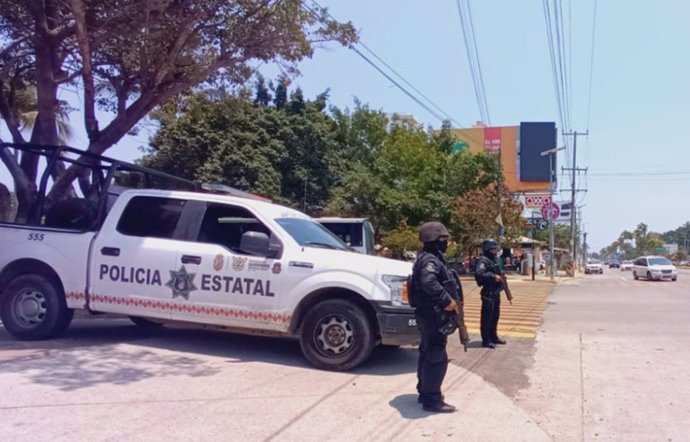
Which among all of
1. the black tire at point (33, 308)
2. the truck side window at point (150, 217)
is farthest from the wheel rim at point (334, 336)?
the black tire at point (33, 308)

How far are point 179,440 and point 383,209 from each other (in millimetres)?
31593

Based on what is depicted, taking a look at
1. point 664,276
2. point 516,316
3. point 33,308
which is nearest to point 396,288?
point 33,308

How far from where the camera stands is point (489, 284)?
9391 mm

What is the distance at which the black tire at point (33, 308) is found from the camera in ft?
27.4

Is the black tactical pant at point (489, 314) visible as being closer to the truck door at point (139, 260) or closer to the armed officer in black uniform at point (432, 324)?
the armed officer in black uniform at point (432, 324)

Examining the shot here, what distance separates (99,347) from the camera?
319 inches

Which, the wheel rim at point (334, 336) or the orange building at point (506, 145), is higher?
the orange building at point (506, 145)

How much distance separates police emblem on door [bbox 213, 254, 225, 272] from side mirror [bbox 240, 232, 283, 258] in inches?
13.3

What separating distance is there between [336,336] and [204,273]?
181 cm

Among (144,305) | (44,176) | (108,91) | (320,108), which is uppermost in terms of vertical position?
(320,108)

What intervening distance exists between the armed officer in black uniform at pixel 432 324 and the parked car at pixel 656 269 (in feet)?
115

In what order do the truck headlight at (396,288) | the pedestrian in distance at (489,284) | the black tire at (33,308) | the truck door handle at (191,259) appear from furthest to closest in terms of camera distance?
the pedestrian in distance at (489,284)
the black tire at (33,308)
the truck door handle at (191,259)
the truck headlight at (396,288)

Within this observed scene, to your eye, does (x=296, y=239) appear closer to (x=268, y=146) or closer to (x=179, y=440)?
(x=179, y=440)

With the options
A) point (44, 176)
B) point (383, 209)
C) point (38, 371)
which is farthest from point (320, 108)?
point (38, 371)
